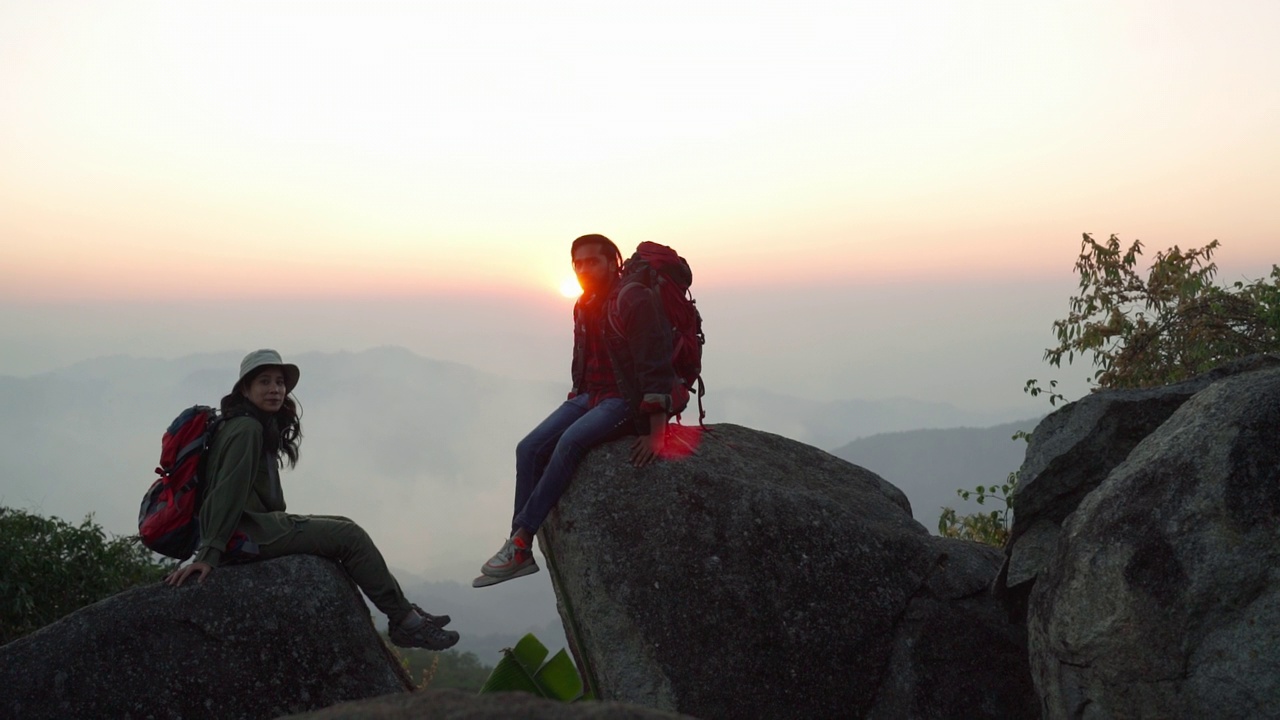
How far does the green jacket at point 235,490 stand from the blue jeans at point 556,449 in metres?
2.27

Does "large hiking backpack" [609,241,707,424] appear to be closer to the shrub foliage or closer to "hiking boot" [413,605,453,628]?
"hiking boot" [413,605,453,628]

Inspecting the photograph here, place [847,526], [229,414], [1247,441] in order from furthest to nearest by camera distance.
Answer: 1. [847,526]
2. [229,414]
3. [1247,441]

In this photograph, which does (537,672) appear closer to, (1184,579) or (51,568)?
(1184,579)

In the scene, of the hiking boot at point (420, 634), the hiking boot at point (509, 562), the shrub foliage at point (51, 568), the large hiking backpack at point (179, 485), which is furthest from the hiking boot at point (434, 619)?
the shrub foliage at point (51, 568)

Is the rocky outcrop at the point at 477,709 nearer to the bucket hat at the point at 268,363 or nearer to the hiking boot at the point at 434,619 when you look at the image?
the bucket hat at the point at 268,363

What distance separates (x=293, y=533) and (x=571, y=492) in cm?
257

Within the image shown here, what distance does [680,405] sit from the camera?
9352 mm

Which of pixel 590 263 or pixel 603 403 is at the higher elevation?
pixel 590 263

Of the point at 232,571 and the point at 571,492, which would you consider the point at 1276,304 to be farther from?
the point at 232,571

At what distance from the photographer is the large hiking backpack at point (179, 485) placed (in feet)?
26.6

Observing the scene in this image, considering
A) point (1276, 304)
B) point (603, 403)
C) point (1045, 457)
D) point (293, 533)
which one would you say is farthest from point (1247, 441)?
point (1276, 304)

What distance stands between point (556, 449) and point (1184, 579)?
527 cm

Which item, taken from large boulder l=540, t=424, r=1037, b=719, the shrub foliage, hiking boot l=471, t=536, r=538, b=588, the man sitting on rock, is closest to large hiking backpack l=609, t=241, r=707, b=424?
the man sitting on rock

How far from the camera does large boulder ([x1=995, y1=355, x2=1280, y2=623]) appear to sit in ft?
29.1
